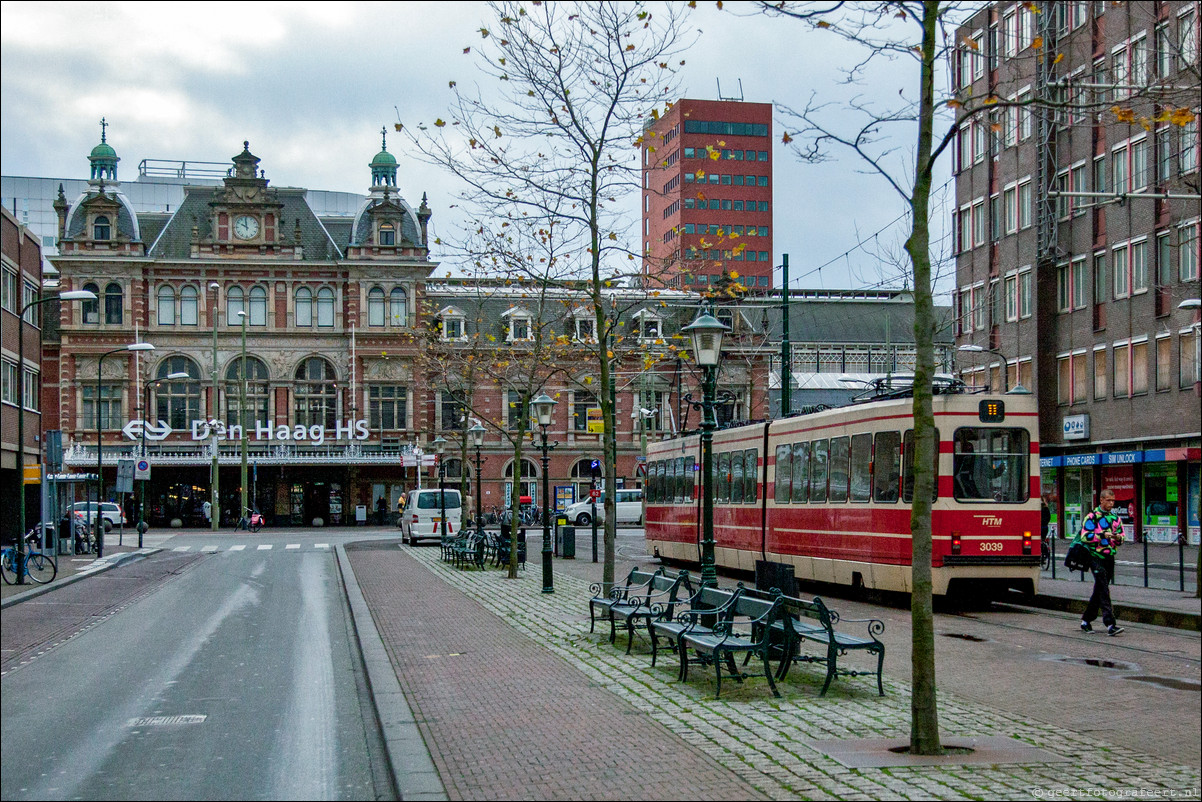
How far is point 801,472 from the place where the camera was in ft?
76.8

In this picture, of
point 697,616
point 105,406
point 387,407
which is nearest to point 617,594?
point 697,616

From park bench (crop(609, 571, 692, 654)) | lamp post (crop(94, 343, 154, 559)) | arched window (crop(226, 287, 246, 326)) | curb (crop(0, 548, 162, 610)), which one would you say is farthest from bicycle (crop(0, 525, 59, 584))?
arched window (crop(226, 287, 246, 326))

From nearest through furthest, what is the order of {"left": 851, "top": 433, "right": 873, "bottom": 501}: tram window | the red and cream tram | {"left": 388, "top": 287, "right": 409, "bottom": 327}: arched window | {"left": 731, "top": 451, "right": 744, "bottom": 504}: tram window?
the red and cream tram
{"left": 851, "top": 433, "right": 873, "bottom": 501}: tram window
{"left": 731, "top": 451, "right": 744, "bottom": 504}: tram window
{"left": 388, "top": 287, "right": 409, "bottom": 327}: arched window

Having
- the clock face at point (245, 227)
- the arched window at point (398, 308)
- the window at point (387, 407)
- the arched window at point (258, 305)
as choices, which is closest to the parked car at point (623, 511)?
the window at point (387, 407)

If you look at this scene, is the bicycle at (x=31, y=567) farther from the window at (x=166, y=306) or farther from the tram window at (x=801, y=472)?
the window at (x=166, y=306)

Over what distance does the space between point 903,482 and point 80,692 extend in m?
12.3

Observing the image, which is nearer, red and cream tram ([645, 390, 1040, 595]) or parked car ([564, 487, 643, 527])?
red and cream tram ([645, 390, 1040, 595])

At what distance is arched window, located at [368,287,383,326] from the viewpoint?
7312 cm

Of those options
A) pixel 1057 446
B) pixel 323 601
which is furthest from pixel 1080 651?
pixel 1057 446

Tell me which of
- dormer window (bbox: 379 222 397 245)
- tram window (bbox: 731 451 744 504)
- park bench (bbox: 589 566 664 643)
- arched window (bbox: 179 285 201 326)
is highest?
dormer window (bbox: 379 222 397 245)

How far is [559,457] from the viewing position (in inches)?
2965

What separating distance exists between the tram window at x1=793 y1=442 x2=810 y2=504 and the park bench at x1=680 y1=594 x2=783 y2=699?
34.3ft

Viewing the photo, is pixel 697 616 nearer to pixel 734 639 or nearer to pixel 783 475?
pixel 734 639

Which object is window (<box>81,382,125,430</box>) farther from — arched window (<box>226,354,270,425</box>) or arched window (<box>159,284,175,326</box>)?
arched window (<box>226,354,270,425</box>)
